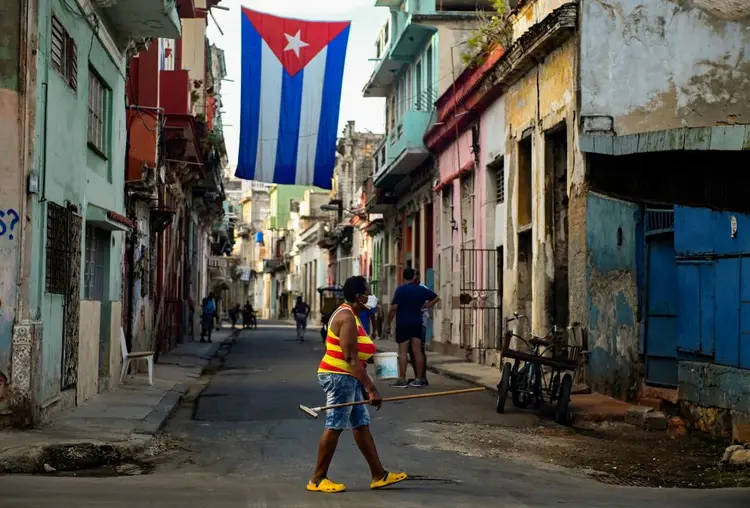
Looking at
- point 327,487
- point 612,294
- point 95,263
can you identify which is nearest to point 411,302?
point 612,294

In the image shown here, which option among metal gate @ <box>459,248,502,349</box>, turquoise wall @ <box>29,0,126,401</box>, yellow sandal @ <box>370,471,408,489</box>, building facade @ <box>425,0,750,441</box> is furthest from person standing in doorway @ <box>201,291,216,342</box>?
yellow sandal @ <box>370,471,408,489</box>

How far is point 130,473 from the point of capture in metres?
8.64

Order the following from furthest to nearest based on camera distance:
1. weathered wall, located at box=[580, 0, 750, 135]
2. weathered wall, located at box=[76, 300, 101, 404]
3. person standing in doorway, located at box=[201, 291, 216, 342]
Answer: person standing in doorway, located at box=[201, 291, 216, 342], weathered wall, located at box=[580, 0, 750, 135], weathered wall, located at box=[76, 300, 101, 404]

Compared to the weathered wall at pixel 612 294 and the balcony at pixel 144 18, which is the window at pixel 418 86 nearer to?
the balcony at pixel 144 18

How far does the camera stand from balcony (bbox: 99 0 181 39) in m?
13.9

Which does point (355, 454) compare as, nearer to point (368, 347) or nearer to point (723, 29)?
point (368, 347)

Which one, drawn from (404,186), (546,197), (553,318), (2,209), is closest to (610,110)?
(546,197)

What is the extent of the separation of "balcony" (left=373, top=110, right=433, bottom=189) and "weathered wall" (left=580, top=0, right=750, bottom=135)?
507 inches

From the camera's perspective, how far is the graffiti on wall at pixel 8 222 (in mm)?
10234

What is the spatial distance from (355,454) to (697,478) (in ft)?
9.65

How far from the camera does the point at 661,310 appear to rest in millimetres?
13195

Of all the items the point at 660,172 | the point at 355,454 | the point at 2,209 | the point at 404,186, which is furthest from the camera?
the point at 404,186

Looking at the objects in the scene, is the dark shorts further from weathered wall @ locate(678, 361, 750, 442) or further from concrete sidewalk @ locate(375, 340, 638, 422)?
weathered wall @ locate(678, 361, 750, 442)

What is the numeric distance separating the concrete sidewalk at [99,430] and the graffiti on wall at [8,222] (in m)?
1.91
